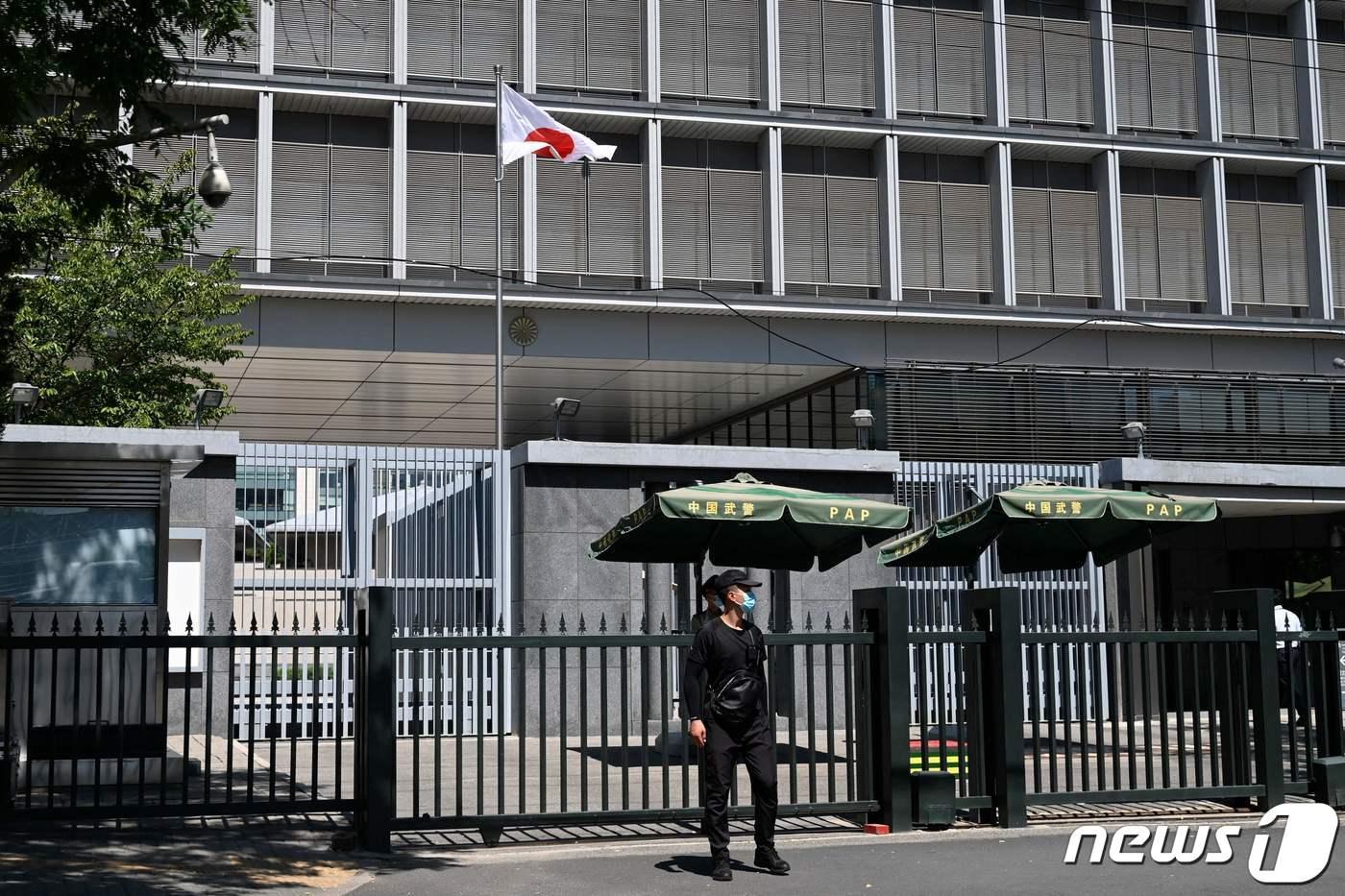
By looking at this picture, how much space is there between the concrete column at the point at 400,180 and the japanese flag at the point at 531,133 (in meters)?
3.91

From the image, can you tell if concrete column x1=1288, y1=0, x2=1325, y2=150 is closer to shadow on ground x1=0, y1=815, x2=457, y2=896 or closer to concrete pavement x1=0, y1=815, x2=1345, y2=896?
concrete pavement x1=0, y1=815, x2=1345, y2=896

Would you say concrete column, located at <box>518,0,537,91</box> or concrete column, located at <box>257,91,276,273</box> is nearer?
concrete column, located at <box>257,91,276,273</box>

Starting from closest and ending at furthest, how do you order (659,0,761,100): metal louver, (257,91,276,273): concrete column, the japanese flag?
the japanese flag → (257,91,276,273): concrete column → (659,0,761,100): metal louver

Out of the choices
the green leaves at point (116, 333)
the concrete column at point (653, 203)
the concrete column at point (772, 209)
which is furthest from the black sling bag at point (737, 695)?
the concrete column at point (772, 209)

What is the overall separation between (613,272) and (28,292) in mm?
9993

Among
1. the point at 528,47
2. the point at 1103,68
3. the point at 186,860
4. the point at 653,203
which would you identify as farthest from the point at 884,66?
the point at 186,860

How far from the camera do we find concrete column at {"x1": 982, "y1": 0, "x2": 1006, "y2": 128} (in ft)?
99.0

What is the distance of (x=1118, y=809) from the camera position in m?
12.0

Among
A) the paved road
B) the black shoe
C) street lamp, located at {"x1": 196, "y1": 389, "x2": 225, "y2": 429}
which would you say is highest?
street lamp, located at {"x1": 196, "y1": 389, "x2": 225, "y2": 429}

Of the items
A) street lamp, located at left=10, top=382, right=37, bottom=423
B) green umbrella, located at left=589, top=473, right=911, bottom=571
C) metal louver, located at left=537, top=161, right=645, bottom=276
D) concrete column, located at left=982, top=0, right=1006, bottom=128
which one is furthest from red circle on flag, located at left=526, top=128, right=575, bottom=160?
concrete column, located at left=982, top=0, right=1006, bottom=128

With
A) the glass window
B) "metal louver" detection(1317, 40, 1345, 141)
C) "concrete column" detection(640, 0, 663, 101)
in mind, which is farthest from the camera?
"metal louver" detection(1317, 40, 1345, 141)

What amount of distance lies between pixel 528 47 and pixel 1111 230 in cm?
1154

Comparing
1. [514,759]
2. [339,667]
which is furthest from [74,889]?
[514,759]

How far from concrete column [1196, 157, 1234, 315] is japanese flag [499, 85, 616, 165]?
1349cm
